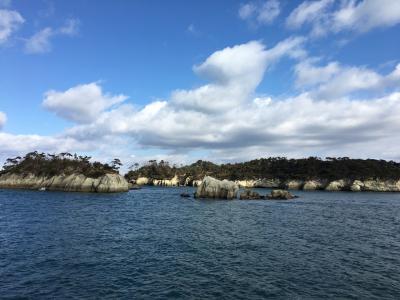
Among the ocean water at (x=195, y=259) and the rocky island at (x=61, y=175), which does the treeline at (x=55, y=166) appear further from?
the ocean water at (x=195, y=259)

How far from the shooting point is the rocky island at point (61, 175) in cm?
13025

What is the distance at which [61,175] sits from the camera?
452ft

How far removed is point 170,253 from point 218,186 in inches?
3023

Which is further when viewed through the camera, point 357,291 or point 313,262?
point 313,262

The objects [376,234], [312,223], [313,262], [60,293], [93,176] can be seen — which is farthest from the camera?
[93,176]

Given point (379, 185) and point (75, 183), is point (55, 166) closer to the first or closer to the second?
point (75, 183)

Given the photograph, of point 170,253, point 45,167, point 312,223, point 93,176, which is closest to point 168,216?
point 312,223

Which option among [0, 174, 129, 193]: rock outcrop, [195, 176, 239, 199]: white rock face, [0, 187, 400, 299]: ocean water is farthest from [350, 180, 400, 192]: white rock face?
[0, 187, 400, 299]: ocean water

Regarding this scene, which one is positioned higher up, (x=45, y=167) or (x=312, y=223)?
(x=45, y=167)

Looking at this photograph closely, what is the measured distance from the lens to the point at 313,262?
111 feet

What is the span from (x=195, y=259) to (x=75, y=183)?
10530 cm

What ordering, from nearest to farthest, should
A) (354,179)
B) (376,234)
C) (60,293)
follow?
(60,293) < (376,234) < (354,179)

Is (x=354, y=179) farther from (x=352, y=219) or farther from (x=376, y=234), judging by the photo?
(x=376, y=234)

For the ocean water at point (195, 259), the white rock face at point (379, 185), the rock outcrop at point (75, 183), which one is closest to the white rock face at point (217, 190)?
the rock outcrop at point (75, 183)
